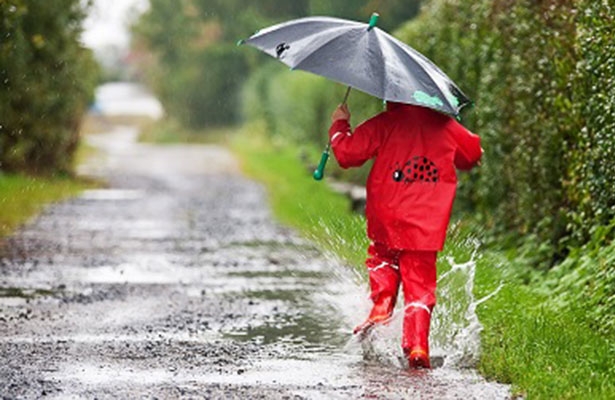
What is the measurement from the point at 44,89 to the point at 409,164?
14553 millimetres

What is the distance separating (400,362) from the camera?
7570 millimetres

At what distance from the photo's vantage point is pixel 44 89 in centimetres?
2114

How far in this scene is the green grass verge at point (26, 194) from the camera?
16581 millimetres

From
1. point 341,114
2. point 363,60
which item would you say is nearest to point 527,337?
point 341,114

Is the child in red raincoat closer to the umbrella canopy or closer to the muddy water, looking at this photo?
the umbrella canopy

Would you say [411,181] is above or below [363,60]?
below

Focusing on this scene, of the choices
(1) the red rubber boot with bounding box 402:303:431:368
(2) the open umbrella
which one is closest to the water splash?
(1) the red rubber boot with bounding box 402:303:431:368

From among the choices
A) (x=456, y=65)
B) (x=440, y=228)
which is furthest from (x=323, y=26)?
(x=456, y=65)

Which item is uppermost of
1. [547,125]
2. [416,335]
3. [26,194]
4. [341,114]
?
[341,114]

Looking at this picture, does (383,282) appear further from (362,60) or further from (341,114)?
(362,60)

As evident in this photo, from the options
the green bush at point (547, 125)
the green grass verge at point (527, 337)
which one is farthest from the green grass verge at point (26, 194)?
the green grass verge at point (527, 337)

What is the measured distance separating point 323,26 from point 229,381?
2.37 m

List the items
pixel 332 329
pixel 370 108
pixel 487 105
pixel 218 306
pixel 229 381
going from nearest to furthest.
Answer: pixel 229 381, pixel 332 329, pixel 218 306, pixel 487 105, pixel 370 108

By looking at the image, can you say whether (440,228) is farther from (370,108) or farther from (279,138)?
(279,138)
